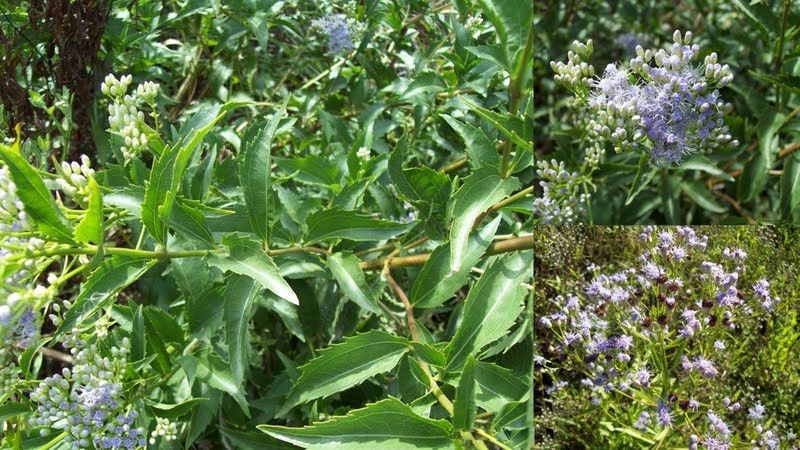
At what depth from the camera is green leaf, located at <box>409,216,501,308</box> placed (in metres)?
1.27

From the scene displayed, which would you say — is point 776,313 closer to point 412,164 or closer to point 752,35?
point 752,35

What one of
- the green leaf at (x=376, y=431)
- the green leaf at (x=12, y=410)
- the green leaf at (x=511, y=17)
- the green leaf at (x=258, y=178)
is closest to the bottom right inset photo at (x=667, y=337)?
the green leaf at (x=376, y=431)

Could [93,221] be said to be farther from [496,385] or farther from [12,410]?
[496,385]

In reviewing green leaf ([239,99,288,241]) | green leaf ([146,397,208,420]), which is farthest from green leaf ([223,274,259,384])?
green leaf ([146,397,208,420])

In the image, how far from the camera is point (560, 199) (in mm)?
1012

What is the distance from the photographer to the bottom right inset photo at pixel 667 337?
35.2 inches

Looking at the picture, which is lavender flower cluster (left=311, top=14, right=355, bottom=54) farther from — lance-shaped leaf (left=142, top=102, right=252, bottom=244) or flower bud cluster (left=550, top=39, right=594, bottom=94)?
flower bud cluster (left=550, top=39, right=594, bottom=94)

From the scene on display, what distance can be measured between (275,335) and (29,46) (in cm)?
100

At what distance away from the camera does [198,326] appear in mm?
1421

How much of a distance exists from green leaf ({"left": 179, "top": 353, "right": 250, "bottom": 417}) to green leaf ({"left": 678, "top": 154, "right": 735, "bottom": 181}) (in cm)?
87

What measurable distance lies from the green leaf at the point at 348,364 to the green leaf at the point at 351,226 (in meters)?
0.20

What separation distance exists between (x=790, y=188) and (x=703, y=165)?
99 millimetres

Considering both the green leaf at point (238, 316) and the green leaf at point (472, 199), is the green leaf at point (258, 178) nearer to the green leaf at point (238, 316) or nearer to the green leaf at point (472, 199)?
the green leaf at point (238, 316)

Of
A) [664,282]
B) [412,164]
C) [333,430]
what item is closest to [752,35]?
[664,282]
